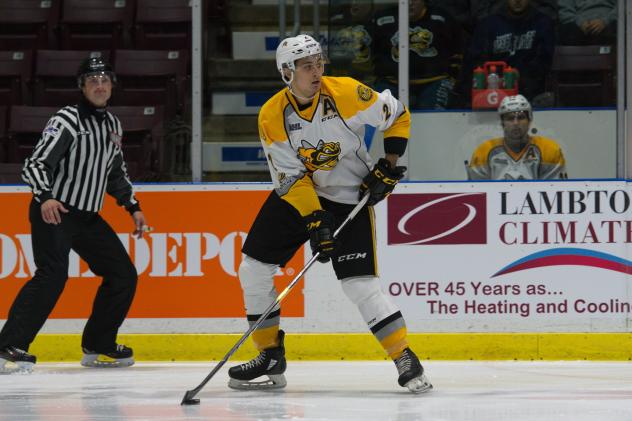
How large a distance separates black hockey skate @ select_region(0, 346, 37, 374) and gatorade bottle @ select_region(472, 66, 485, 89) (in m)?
2.41

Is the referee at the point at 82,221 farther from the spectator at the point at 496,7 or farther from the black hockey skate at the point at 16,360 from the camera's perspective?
the spectator at the point at 496,7

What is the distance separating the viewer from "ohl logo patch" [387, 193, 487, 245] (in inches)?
231

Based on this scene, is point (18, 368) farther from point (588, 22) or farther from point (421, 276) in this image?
point (588, 22)

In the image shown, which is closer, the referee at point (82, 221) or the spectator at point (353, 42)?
the referee at point (82, 221)

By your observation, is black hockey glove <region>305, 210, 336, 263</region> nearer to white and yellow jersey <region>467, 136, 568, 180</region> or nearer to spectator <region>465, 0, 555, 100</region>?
white and yellow jersey <region>467, 136, 568, 180</region>

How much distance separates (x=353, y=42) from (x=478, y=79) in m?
0.62

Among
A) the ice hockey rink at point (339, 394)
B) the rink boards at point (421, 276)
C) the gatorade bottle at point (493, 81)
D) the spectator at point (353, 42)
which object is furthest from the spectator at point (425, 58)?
the ice hockey rink at point (339, 394)

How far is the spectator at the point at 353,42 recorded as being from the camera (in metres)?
6.09

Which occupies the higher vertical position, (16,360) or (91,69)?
(91,69)

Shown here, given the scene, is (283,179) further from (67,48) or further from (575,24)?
(67,48)

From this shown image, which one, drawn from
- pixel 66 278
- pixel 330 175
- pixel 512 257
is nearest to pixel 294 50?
pixel 330 175

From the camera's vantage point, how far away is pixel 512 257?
5.82 m

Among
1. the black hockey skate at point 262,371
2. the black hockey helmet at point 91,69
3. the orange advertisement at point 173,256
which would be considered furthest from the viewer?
the orange advertisement at point 173,256

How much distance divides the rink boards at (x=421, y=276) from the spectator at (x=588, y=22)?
716mm
